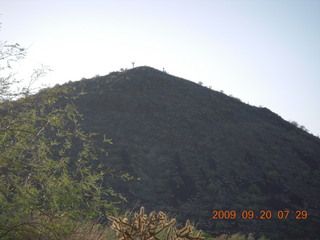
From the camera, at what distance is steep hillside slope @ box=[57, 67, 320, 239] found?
19797 mm

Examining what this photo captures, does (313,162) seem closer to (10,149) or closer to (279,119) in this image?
(279,119)

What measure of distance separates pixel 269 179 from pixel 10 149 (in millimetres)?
20161

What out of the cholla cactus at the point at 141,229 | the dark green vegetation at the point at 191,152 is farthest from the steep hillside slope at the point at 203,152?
the cholla cactus at the point at 141,229

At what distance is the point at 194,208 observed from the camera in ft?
63.8

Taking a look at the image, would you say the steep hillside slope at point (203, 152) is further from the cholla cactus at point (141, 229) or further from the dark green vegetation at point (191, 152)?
the cholla cactus at point (141, 229)

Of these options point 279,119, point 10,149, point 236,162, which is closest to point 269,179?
point 236,162
